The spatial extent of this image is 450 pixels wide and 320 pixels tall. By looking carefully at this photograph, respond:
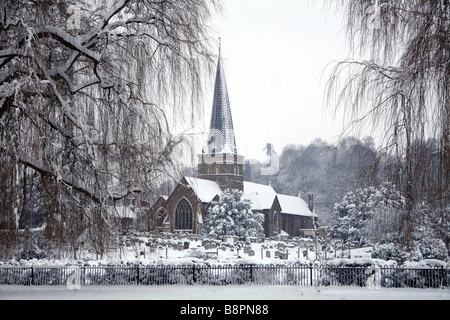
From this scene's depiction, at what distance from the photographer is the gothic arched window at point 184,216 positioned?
61.8 meters

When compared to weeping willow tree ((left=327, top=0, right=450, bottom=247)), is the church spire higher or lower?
higher

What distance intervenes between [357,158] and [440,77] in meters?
1.88

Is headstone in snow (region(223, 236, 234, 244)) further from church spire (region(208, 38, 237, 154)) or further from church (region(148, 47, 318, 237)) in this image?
church spire (region(208, 38, 237, 154))

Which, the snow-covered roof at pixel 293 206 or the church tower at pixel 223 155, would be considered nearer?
the church tower at pixel 223 155

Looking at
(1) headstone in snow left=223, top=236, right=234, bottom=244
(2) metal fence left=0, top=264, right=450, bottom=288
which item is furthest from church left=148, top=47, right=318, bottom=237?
(2) metal fence left=0, top=264, right=450, bottom=288

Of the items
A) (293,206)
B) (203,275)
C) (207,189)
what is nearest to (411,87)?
(203,275)

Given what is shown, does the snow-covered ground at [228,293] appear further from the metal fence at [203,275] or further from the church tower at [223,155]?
the church tower at [223,155]

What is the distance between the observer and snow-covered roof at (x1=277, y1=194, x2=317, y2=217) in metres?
75.7

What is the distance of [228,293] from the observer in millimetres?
14406

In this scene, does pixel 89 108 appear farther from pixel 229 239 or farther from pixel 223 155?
pixel 223 155

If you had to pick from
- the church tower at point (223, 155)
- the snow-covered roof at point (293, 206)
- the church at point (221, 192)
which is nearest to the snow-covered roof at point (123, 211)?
the church at point (221, 192)

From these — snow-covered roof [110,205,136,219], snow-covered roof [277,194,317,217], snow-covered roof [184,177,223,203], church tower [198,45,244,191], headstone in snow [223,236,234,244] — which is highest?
church tower [198,45,244,191]

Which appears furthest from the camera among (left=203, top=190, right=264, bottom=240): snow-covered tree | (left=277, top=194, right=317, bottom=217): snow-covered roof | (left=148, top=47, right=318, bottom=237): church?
(left=277, top=194, right=317, bottom=217): snow-covered roof

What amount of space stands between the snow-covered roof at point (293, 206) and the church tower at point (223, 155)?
927cm
